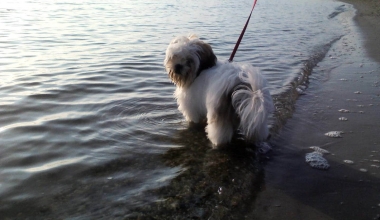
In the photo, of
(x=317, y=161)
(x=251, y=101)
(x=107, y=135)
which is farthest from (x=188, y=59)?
(x=317, y=161)

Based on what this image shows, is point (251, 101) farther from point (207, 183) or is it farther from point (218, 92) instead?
point (207, 183)

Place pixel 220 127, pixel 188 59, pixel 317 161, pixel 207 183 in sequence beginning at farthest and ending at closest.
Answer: pixel 188 59, pixel 220 127, pixel 317 161, pixel 207 183

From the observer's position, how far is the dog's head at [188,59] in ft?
13.3

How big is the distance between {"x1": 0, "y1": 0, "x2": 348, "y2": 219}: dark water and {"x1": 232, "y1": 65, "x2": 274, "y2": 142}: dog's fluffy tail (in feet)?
1.49

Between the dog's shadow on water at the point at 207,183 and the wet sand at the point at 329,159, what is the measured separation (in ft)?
0.51

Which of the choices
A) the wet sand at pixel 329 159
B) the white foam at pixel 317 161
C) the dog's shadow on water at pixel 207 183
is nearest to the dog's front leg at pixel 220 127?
the dog's shadow on water at pixel 207 183

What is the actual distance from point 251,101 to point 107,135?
178 centimetres

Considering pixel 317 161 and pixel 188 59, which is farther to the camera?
pixel 188 59

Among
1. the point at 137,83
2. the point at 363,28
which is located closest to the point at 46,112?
the point at 137,83

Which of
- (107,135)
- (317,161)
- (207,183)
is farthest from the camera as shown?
(107,135)

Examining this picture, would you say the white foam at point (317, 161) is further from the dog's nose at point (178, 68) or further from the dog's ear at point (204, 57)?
the dog's nose at point (178, 68)

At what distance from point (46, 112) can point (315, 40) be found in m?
9.96

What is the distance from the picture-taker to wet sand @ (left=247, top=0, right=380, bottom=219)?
2867 mm

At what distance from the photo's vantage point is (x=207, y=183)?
3.27 metres
